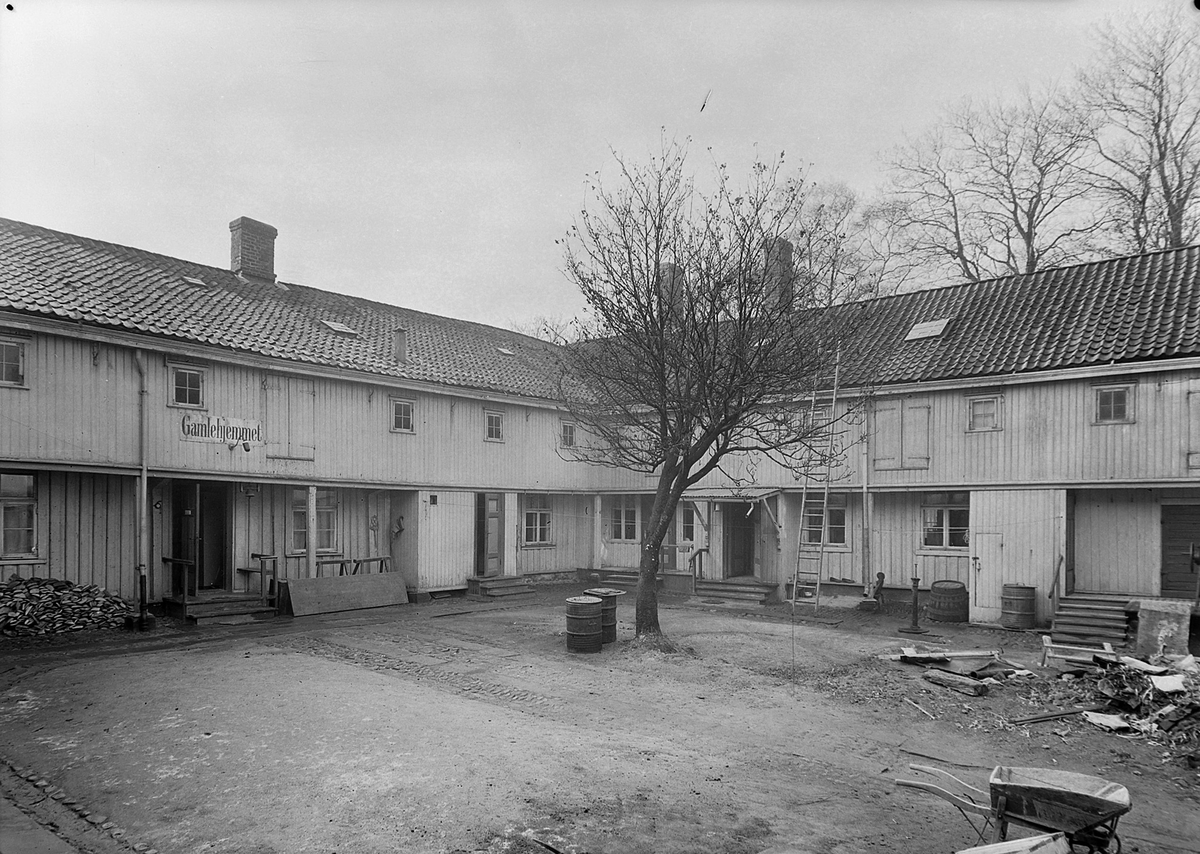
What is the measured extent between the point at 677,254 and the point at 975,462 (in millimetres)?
8984

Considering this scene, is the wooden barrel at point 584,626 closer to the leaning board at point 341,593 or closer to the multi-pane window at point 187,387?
the leaning board at point 341,593

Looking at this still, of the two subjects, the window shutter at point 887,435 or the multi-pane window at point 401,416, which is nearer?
the window shutter at point 887,435

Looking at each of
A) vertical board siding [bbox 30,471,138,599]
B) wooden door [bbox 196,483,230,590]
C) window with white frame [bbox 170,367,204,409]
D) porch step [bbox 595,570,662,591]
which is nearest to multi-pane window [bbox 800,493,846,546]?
porch step [bbox 595,570,662,591]

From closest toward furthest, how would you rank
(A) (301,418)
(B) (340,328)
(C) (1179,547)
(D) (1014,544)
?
(C) (1179,547), (D) (1014,544), (A) (301,418), (B) (340,328)

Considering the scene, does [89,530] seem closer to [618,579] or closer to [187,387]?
[187,387]

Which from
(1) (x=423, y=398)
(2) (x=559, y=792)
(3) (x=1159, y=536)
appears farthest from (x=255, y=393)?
(3) (x=1159, y=536)

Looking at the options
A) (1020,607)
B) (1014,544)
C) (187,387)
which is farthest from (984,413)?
Result: (187,387)

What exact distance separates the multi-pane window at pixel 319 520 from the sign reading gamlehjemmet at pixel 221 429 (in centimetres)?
210

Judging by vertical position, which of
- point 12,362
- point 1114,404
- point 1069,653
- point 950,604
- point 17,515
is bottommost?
point 950,604

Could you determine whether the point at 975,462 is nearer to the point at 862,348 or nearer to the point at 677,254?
the point at 862,348

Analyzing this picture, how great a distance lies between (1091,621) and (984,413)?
4.89m

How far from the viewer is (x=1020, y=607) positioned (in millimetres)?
15898

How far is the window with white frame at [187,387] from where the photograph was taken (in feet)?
50.7

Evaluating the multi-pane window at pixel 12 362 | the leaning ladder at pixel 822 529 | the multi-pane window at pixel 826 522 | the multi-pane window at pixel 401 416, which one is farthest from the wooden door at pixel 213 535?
the multi-pane window at pixel 826 522
